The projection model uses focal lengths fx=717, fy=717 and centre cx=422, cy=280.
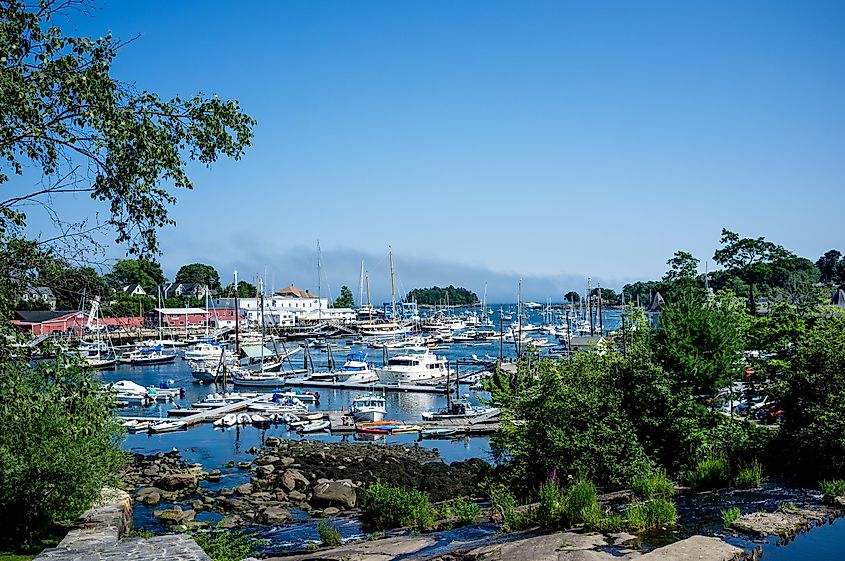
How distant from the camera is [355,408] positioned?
152ft

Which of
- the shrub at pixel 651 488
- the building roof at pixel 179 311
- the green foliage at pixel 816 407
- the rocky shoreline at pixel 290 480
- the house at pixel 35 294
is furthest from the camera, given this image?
the building roof at pixel 179 311

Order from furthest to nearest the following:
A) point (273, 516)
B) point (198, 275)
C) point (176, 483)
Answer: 1. point (198, 275)
2. point (176, 483)
3. point (273, 516)

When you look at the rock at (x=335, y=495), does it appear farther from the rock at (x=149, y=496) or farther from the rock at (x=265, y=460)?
the rock at (x=265, y=460)

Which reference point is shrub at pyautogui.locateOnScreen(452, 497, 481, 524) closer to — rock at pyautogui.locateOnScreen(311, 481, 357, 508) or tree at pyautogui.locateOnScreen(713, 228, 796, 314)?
rock at pyautogui.locateOnScreen(311, 481, 357, 508)

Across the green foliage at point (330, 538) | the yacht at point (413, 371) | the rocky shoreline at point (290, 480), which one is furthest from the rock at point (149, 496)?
the yacht at point (413, 371)

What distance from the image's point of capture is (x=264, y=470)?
105ft

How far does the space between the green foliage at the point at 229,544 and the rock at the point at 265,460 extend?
11.5 metres

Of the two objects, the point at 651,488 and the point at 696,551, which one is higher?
the point at 696,551

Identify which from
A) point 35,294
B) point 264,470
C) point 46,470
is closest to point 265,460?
point 264,470

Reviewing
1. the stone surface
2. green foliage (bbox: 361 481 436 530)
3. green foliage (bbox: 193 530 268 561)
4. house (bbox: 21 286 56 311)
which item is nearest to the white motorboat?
green foliage (bbox: 193 530 268 561)

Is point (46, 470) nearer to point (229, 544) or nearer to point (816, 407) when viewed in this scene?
point (229, 544)

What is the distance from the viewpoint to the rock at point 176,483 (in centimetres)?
2922

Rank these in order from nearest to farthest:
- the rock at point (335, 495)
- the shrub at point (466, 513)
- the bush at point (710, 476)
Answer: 1. the shrub at point (466, 513)
2. the bush at point (710, 476)
3. the rock at point (335, 495)

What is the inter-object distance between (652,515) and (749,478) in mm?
4724
